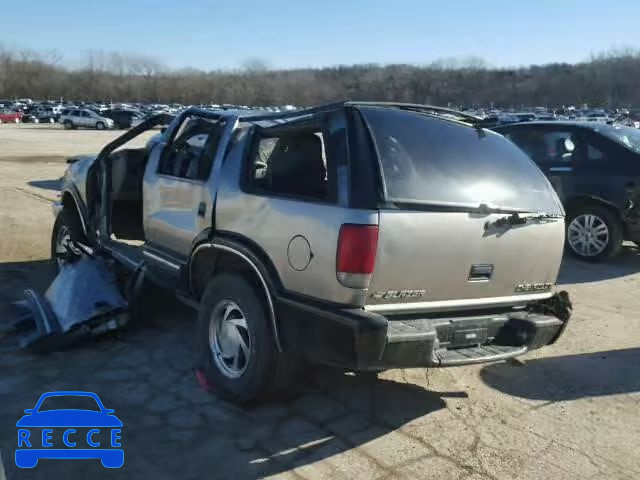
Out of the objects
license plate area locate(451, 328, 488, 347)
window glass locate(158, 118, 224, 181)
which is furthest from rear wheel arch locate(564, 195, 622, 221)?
window glass locate(158, 118, 224, 181)

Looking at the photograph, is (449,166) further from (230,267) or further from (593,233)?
(593,233)

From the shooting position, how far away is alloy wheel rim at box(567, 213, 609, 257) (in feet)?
26.7

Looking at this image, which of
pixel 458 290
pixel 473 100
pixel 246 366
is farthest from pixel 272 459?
pixel 473 100

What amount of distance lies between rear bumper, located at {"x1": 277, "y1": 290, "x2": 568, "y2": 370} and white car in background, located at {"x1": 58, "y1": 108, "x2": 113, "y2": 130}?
5239cm

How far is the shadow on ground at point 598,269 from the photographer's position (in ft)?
24.7

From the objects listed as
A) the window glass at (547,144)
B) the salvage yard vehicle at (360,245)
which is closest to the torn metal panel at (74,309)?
the salvage yard vehicle at (360,245)

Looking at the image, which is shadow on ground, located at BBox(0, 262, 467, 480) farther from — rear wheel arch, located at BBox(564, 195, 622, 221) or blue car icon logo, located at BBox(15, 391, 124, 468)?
rear wheel arch, located at BBox(564, 195, 622, 221)

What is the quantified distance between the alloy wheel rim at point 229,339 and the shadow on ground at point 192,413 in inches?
9.0

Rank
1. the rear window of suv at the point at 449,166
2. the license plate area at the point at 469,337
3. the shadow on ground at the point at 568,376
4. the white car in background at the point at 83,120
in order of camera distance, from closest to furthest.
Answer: the rear window of suv at the point at 449,166
the license plate area at the point at 469,337
the shadow on ground at the point at 568,376
the white car in background at the point at 83,120

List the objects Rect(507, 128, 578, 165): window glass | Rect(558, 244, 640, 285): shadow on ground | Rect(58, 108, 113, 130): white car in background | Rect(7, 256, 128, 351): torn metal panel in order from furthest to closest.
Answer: Rect(58, 108, 113, 130): white car in background → Rect(507, 128, 578, 165): window glass → Rect(558, 244, 640, 285): shadow on ground → Rect(7, 256, 128, 351): torn metal panel

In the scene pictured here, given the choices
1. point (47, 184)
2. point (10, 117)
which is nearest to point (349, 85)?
point (10, 117)

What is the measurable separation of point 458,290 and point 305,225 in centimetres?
94

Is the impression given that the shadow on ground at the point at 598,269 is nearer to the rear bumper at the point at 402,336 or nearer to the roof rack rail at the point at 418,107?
the roof rack rail at the point at 418,107

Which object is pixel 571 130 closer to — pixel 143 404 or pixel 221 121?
pixel 221 121
